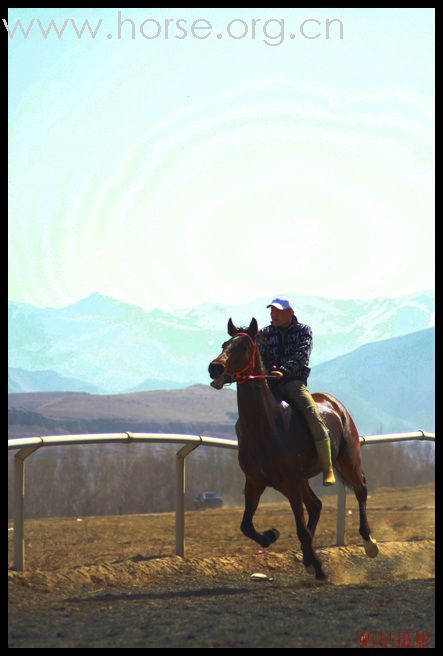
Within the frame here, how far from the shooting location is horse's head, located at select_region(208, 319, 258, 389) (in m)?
11.0

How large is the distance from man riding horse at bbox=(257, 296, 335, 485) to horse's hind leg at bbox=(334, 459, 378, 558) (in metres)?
1.25

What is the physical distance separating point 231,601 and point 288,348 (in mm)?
2678

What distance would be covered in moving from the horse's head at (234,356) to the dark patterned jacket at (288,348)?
0.82 meters

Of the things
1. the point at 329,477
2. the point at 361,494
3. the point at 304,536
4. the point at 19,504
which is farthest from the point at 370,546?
the point at 19,504

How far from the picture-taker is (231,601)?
1098 cm

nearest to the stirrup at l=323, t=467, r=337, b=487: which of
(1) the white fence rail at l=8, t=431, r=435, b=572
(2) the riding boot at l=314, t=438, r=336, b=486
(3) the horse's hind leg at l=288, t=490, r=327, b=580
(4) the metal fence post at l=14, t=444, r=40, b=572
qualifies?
(2) the riding boot at l=314, t=438, r=336, b=486

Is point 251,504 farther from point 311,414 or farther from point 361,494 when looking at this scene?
point 361,494

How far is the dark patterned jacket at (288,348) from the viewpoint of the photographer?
12250 mm

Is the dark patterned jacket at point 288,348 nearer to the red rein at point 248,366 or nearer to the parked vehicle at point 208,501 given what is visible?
the red rein at point 248,366

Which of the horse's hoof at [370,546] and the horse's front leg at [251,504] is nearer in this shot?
the horse's front leg at [251,504]

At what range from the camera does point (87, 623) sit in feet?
31.4

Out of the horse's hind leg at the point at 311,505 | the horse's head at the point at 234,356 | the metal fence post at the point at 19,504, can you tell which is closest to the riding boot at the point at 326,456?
the horse's hind leg at the point at 311,505
